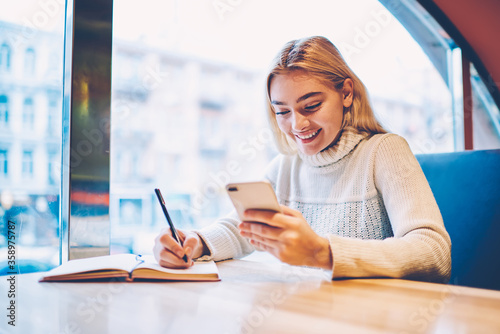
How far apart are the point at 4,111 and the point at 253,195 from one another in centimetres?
106

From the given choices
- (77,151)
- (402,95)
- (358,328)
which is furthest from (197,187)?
(402,95)

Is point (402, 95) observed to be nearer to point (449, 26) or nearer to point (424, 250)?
point (449, 26)

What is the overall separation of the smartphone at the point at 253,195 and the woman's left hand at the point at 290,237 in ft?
0.06

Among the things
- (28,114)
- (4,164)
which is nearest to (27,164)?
(4,164)

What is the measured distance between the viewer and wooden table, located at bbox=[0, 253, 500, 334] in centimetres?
56

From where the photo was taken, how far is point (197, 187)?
1979 mm

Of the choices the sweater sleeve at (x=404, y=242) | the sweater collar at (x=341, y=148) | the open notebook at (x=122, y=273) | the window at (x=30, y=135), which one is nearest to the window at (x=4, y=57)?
the window at (x=30, y=135)

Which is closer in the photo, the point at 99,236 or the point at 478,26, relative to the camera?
the point at 99,236

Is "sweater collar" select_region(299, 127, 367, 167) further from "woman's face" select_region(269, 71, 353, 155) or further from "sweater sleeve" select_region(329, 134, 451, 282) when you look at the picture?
"sweater sleeve" select_region(329, 134, 451, 282)

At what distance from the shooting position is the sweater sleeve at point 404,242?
34.2 inches

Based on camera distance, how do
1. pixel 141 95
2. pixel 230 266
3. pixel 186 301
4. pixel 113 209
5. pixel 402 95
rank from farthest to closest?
pixel 402 95, pixel 141 95, pixel 113 209, pixel 230 266, pixel 186 301

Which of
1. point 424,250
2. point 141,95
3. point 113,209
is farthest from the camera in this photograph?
point 141,95

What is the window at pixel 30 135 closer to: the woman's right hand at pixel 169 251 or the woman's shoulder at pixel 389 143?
the woman's right hand at pixel 169 251

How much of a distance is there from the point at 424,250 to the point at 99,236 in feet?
3.82
